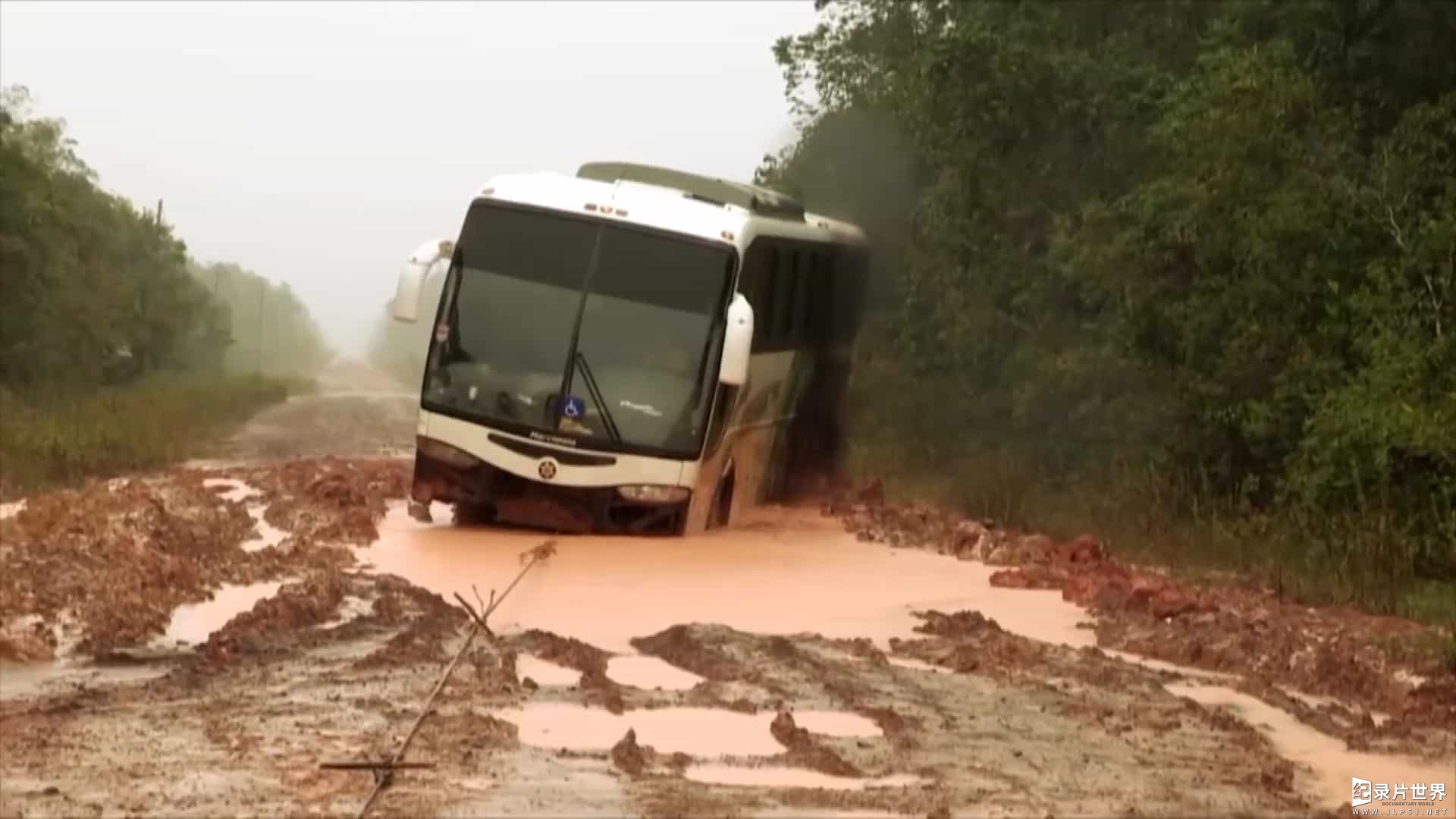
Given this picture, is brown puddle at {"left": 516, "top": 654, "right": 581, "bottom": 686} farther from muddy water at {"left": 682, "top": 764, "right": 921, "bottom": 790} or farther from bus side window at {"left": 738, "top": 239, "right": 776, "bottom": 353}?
bus side window at {"left": 738, "top": 239, "right": 776, "bottom": 353}

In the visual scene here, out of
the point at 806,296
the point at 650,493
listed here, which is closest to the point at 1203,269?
the point at 806,296

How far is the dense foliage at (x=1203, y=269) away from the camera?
1706cm

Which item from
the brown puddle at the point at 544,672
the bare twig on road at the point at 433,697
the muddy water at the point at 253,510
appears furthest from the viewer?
the muddy water at the point at 253,510

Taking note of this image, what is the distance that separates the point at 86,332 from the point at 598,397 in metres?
30.0

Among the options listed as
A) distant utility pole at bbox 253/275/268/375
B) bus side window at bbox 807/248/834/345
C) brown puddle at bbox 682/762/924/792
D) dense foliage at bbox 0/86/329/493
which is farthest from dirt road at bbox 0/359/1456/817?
distant utility pole at bbox 253/275/268/375

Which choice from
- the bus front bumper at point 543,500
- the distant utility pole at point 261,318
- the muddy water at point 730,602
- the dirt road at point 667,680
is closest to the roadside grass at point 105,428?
the muddy water at point 730,602

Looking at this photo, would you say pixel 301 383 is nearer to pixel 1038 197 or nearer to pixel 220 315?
pixel 220 315

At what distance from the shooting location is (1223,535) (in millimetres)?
17656

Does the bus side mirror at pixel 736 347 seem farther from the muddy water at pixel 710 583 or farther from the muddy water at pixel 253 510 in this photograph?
the muddy water at pixel 253 510

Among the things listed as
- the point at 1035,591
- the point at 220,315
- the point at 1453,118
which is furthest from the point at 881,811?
the point at 220,315

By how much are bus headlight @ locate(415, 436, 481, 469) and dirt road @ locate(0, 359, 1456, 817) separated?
67 cm

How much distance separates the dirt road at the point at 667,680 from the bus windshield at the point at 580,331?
41.9 inches

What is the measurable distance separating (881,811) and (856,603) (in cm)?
681

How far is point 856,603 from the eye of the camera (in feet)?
48.0
